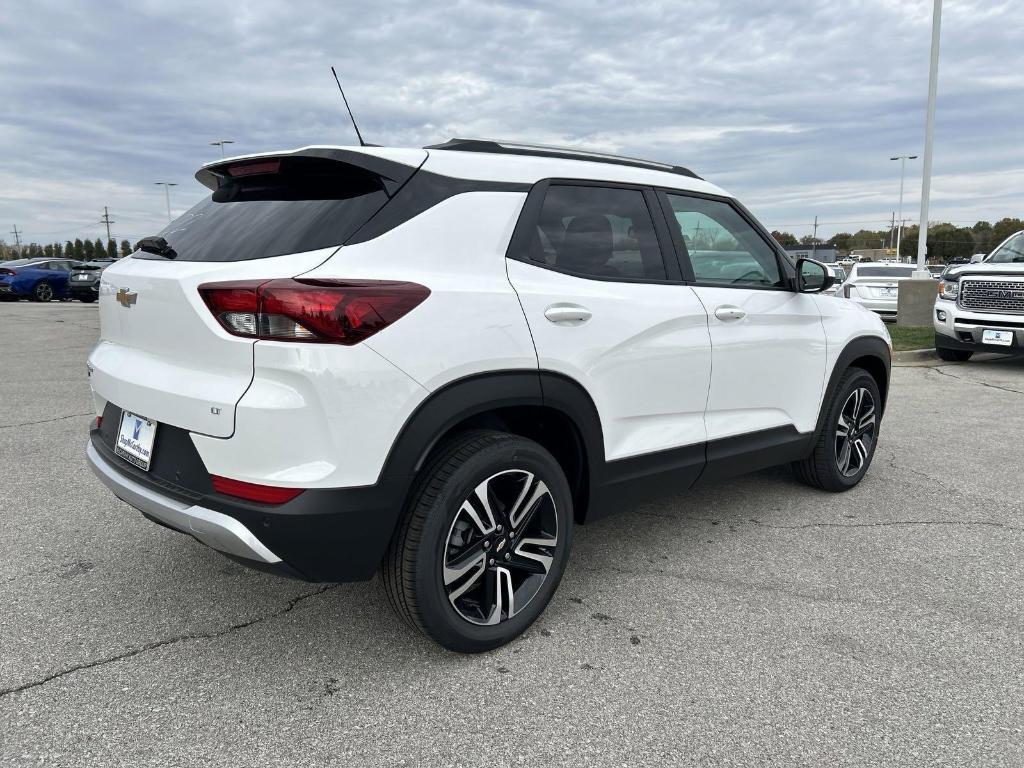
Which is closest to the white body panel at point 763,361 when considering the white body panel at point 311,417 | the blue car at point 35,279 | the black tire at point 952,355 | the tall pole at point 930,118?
the white body panel at point 311,417

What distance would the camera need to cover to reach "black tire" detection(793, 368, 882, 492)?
14.5 feet

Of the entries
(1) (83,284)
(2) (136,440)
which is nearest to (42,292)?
(1) (83,284)

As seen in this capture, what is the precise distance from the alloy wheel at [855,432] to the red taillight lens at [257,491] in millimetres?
3348

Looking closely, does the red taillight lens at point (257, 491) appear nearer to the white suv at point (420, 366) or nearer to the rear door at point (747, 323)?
the white suv at point (420, 366)

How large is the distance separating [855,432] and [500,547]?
2.83 meters

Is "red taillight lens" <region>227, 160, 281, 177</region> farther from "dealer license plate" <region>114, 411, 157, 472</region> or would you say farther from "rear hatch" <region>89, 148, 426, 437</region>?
"dealer license plate" <region>114, 411, 157, 472</region>

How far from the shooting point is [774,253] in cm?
404

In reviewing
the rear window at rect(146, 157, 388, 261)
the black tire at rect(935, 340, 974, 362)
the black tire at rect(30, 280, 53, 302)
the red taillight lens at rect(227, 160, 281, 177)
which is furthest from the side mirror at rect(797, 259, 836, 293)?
the black tire at rect(30, 280, 53, 302)

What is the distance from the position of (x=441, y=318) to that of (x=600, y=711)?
1342 millimetres

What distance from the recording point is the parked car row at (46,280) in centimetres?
2598

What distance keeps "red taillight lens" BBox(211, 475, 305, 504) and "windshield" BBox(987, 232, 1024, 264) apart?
418 inches

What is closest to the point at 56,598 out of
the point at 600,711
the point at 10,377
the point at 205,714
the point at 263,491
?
the point at 205,714

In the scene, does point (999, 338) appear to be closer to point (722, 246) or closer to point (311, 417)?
point (722, 246)

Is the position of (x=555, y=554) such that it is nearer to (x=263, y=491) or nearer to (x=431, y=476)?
(x=431, y=476)
